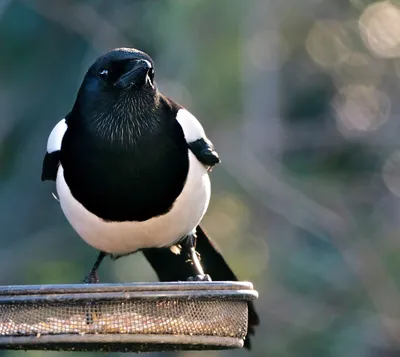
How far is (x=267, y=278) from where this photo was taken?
925cm

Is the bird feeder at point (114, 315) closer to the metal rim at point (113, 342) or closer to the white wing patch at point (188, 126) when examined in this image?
the metal rim at point (113, 342)

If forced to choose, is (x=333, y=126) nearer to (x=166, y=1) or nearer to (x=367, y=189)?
(x=367, y=189)

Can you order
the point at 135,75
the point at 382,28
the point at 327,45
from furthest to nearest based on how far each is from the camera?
the point at 327,45 → the point at 382,28 → the point at 135,75

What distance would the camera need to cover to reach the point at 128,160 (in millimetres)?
3543

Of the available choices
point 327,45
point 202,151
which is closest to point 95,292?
point 202,151

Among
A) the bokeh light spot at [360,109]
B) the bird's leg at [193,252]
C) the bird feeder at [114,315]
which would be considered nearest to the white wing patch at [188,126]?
the bird's leg at [193,252]

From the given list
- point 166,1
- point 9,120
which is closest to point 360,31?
point 166,1

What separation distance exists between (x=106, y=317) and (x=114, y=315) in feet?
0.07

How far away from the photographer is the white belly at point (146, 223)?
3.64 meters

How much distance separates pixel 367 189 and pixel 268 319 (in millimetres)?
1801

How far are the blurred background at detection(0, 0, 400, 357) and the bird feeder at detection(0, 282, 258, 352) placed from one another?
5102mm

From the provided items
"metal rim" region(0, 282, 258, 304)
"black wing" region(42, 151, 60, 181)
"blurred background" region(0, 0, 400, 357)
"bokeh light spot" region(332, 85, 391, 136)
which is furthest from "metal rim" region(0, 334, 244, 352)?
"bokeh light spot" region(332, 85, 391, 136)

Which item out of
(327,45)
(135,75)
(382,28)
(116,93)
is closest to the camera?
(135,75)

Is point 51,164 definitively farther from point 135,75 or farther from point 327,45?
point 327,45
